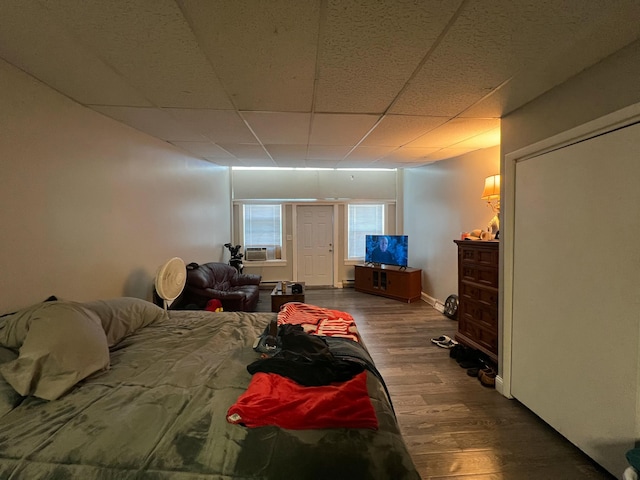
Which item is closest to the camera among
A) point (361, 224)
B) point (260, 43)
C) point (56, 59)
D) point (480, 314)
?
point (260, 43)

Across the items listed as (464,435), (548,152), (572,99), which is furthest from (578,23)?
(464,435)

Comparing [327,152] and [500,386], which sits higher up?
[327,152]

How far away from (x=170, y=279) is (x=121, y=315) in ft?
2.21

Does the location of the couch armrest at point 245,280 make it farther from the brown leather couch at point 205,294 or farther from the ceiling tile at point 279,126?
the ceiling tile at point 279,126

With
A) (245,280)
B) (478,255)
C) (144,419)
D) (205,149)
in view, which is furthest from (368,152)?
(144,419)

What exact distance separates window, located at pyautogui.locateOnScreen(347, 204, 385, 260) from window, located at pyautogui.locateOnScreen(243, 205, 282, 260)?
1.66m

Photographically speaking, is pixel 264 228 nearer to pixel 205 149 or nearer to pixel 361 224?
pixel 361 224

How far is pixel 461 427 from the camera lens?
6.38 ft

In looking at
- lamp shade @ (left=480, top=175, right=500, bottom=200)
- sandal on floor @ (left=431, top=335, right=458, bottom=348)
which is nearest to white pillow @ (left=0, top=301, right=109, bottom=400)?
sandal on floor @ (left=431, top=335, right=458, bottom=348)

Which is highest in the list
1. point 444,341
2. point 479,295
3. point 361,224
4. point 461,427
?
point 361,224

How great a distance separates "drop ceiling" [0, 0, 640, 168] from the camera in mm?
1182

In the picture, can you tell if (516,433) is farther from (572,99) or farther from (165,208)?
(165,208)

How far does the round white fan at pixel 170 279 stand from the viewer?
2.46 m

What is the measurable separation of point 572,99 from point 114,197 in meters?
3.58
